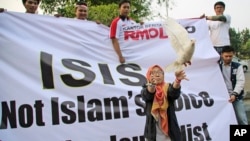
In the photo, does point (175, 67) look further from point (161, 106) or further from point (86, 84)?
point (86, 84)

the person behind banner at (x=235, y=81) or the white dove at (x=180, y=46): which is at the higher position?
the white dove at (x=180, y=46)

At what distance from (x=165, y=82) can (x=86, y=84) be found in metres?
1.04

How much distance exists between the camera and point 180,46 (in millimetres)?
3373

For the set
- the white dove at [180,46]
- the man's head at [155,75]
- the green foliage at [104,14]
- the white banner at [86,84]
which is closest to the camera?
the white dove at [180,46]

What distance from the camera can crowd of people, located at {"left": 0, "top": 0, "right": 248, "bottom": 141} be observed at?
3.59 meters

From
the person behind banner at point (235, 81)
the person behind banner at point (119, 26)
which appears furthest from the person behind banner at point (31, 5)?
the person behind banner at point (235, 81)

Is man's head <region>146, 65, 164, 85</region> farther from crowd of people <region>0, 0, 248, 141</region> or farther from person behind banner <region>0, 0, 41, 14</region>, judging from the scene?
person behind banner <region>0, 0, 41, 14</region>

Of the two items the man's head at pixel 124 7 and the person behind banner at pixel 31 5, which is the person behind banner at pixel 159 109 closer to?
the man's head at pixel 124 7

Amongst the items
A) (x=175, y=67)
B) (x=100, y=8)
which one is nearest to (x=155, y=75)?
(x=175, y=67)

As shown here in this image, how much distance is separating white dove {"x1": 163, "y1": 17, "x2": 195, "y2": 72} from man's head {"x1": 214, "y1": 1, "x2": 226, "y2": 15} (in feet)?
8.22

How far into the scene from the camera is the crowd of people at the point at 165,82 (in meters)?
3.59

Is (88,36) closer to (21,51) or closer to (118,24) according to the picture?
(118,24)

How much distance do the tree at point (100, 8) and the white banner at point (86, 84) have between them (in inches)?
399

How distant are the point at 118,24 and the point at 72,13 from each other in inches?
504
